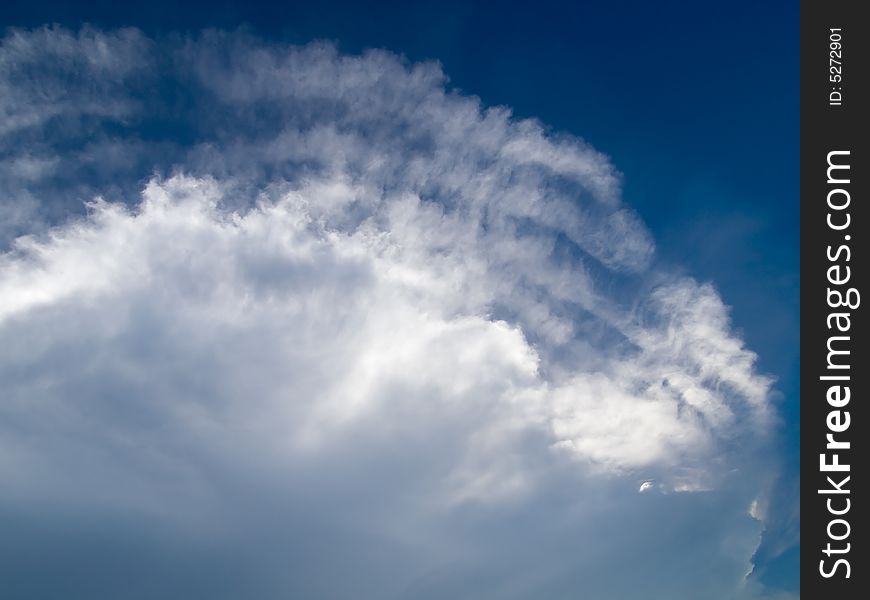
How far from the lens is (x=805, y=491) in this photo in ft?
122

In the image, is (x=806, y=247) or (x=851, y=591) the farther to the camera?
Answer: (x=806, y=247)

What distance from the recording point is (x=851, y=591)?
35469 millimetres

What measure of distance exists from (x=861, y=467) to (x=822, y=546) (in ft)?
24.8

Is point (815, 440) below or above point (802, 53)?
below

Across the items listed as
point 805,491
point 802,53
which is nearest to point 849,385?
point 805,491

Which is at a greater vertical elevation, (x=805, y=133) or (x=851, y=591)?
(x=805, y=133)

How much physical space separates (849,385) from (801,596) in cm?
1819

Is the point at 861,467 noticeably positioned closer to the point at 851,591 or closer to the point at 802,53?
the point at 851,591

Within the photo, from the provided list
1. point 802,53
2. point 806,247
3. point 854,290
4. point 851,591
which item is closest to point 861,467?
point 851,591

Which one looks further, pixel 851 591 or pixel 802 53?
pixel 802 53

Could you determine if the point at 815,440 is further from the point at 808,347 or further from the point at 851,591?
the point at 851,591

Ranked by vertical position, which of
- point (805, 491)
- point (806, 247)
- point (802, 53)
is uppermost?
point (802, 53)

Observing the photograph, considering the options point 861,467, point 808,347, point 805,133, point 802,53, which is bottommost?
point 861,467

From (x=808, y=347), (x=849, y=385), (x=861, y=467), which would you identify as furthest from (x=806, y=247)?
(x=861, y=467)
